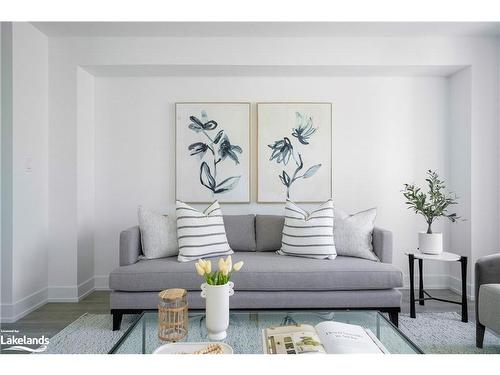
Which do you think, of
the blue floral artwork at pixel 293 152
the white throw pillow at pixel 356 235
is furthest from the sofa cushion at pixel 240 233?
the white throw pillow at pixel 356 235

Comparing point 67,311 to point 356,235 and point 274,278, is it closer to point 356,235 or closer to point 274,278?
point 274,278

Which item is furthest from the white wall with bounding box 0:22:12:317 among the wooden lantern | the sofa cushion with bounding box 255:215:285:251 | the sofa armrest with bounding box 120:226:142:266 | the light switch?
the sofa cushion with bounding box 255:215:285:251

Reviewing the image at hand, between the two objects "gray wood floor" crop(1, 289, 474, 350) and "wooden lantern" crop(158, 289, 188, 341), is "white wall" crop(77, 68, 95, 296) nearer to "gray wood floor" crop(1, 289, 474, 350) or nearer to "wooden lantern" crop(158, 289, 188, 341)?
"gray wood floor" crop(1, 289, 474, 350)

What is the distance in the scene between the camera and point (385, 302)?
2512 mm

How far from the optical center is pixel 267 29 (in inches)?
121

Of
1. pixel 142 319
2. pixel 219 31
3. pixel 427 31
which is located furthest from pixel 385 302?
pixel 219 31

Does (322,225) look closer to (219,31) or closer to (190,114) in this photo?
(190,114)

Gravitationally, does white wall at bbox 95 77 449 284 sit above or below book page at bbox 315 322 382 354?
above

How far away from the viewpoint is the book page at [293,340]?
146 centimetres

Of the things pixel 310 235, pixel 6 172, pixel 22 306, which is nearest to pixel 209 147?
pixel 310 235

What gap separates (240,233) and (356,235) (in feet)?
3.33

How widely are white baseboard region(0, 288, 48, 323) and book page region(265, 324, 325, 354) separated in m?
2.26

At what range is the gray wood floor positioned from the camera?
258 cm

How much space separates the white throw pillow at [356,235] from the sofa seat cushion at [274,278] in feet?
0.93
